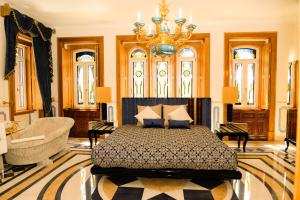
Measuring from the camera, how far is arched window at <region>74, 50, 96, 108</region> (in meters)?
6.75

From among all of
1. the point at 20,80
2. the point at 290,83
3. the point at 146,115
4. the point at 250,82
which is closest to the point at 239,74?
the point at 250,82

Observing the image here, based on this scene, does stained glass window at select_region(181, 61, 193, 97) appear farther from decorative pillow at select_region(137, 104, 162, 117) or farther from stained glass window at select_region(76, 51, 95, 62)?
stained glass window at select_region(76, 51, 95, 62)

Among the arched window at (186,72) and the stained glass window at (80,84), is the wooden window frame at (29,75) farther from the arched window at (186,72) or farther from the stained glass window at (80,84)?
the arched window at (186,72)

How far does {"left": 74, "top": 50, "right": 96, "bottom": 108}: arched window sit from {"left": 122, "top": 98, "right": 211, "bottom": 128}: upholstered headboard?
188 cm

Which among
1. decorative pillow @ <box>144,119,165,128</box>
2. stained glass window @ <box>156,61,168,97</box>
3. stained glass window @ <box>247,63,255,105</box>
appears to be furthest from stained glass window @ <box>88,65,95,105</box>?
stained glass window @ <box>247,63,255,105</box>

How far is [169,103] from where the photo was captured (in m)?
5.27

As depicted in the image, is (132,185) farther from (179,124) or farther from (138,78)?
(138,78)

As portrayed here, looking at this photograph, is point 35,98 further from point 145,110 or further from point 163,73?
point 163,73

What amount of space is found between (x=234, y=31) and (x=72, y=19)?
4175mm

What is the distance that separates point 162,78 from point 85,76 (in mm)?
2347

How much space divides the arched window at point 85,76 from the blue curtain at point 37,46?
866mm

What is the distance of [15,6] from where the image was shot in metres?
4.70

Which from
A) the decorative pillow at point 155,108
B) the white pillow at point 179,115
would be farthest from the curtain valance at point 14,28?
the white pillow at point 179,115

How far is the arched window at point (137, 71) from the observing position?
679 cm
